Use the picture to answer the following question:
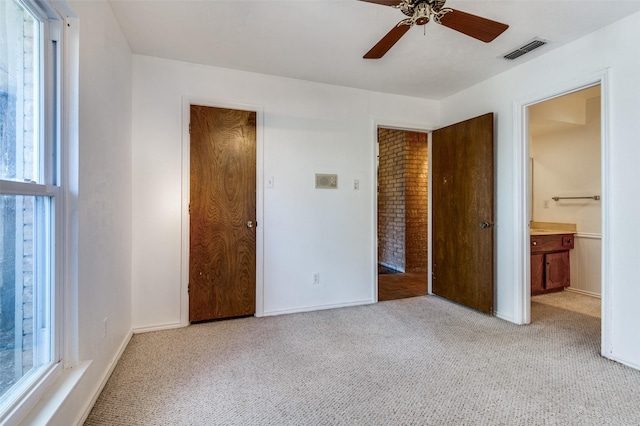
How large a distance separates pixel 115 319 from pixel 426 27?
10.2 feet

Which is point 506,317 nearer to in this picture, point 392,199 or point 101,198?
→ point 392,199

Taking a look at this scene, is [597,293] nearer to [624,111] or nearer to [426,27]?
[624,111]

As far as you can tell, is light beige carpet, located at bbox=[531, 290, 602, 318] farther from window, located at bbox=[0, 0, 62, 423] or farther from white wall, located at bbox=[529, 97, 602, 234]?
window, located at bbox=[0, 0, 62, 423]

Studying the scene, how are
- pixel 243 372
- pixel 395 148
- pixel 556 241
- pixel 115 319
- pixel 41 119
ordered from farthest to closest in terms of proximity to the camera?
pixel 395 148 → pixel 556 241 → pixel 115 319 → pixel 243 372 → pixel 41 119

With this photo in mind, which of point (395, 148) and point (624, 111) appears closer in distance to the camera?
point (624, 111)

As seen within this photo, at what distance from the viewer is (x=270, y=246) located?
3043 millimetres

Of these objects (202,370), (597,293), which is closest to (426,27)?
(202,370)

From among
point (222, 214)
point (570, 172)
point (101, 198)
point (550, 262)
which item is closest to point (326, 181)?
point (222, 214)

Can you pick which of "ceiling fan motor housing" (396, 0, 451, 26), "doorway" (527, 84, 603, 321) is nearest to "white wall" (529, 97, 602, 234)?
"doorway" (527, 84, 603, 321)

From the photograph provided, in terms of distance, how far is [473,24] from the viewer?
1704mm

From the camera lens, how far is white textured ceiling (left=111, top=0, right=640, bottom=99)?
2.01 m

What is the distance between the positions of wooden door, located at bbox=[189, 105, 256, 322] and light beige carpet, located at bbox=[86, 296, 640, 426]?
26cm

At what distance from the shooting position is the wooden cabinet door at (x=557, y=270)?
3.84m

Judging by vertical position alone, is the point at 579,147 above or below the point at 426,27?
below
